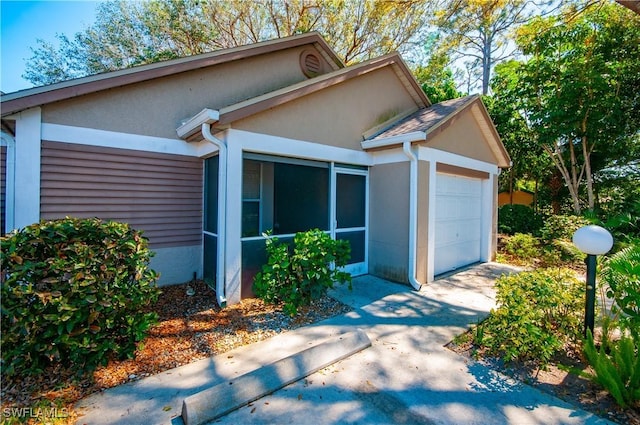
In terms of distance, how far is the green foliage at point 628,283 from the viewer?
10.3 ft

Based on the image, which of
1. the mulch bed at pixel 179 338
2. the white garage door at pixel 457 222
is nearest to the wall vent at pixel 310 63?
the white garage door at pixel 457 222

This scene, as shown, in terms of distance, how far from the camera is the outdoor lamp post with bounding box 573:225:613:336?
343 cm

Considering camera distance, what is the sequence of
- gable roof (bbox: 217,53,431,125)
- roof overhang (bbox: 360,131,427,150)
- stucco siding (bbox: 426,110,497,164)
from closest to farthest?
gable roof (bbox: 217,53,431,125)
roof overhang (bbox: 360,131,427,150)
stucco siding (bbox: 426,110,497,164)

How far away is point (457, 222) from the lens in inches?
313

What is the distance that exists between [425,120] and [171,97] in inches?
215

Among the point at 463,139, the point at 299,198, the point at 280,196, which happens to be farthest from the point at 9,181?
the point at 463,139

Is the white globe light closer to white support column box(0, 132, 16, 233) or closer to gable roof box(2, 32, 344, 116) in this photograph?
gable roof box(2, 32, 344, 116)

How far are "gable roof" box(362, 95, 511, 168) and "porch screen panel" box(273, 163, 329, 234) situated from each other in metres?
1.46

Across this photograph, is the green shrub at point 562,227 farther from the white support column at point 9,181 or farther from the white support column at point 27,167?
the white support column at point 9,181

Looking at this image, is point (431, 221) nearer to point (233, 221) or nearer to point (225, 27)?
point (233, 221)

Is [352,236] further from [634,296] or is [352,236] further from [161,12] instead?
[161,12]

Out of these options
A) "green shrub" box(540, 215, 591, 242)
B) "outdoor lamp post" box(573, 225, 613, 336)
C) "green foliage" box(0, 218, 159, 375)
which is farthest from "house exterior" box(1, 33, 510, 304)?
"green shrub" box(540, 215, 591, 242)

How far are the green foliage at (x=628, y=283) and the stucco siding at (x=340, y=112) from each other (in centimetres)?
469

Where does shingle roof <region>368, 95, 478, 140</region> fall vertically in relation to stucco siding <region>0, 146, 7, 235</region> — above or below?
above
